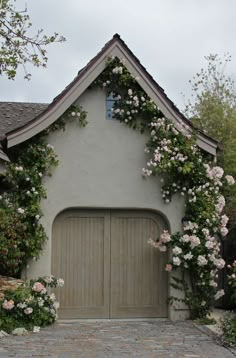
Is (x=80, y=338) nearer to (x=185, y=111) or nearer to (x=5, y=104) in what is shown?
(x=5, y=104)

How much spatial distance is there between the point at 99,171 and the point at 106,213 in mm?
974

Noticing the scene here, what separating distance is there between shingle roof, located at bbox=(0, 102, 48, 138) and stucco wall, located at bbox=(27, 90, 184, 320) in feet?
7.93

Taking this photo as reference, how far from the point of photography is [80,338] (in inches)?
376

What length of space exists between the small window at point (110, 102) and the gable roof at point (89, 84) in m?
0.63

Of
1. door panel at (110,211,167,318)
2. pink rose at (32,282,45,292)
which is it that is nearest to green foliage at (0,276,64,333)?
pink rose at (32,282,45,292)

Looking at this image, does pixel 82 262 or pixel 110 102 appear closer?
pixel 82 262

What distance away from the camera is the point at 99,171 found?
11.8 metres

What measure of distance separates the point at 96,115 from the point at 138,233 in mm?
2756

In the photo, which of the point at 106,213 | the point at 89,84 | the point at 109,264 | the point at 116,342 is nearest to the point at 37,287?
the point at 109,264

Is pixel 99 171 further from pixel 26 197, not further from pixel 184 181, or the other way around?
pixel 184 181

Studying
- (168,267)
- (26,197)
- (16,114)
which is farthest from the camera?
(16,114)

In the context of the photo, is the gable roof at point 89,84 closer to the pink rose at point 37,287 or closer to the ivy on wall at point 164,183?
the ivy on wall at point 164,183

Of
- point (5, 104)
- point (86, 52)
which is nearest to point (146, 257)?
point (86, 52)

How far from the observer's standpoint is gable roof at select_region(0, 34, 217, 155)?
1130cm
